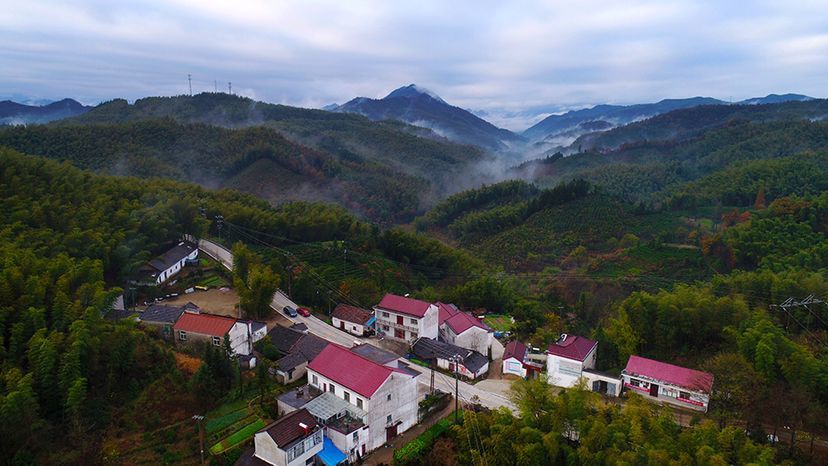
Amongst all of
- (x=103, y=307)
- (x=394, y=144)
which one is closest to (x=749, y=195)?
(x=103, y=307)

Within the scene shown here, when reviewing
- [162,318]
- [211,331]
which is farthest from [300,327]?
[162,318]

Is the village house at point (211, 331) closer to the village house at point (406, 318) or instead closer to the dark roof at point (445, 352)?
the village house at point (406, 318)

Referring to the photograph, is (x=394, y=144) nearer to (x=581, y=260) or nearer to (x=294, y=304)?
(x=581, y=260)

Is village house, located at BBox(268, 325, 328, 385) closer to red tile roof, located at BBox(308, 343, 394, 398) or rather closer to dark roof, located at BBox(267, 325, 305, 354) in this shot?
dark roof, located at BBox(267, 325, 305, 354)

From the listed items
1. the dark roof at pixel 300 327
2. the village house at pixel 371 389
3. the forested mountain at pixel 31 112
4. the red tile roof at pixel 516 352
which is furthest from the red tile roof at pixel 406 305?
the forested mountain at pixel 31 112

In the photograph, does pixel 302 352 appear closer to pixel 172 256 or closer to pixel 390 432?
pixel 390 432

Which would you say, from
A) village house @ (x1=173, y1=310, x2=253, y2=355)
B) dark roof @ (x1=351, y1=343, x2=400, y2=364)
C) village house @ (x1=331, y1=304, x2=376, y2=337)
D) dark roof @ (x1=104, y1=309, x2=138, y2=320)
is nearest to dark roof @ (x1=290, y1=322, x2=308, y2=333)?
village house @ (x1=331, y1=304, x2=376, y2=337)
